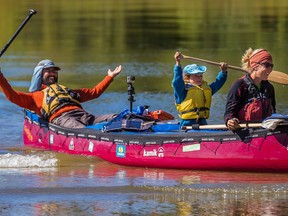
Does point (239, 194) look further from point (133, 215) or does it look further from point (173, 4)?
point (173, 4)

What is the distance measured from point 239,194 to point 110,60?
16977 millimetres

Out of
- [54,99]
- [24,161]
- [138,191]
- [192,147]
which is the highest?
[54,99]

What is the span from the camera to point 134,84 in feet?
72.0

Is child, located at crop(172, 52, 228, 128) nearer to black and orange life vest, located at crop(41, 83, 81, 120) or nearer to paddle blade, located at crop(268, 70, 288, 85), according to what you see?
paddle blade, located at crop(268, 70, 288, 85)

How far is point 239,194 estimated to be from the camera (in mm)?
11047

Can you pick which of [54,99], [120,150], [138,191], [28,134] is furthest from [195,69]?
[28,134]

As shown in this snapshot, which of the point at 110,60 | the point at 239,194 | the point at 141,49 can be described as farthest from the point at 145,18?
the point at 239,194

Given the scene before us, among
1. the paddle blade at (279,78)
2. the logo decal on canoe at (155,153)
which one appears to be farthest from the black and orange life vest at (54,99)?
the paddle blade at (279,78)

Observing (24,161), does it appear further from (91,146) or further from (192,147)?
(192,147)

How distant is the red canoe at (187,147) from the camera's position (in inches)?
468

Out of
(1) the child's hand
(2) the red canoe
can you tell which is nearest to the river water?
(2) the red canoe

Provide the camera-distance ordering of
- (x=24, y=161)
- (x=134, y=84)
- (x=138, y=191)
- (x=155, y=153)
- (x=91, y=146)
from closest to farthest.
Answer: (x=138, y=191)
(x=155, y=153)
(x=24, y=161)
(x=91, y=146)
(x=134, y=84)

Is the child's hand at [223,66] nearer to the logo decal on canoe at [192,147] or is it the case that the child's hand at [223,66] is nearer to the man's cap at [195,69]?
the man's cap at [195,69]

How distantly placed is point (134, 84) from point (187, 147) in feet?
31.2
